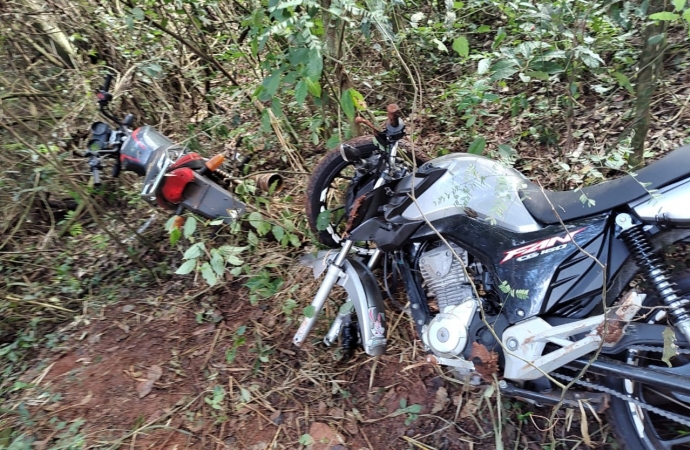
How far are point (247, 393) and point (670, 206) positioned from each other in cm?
205

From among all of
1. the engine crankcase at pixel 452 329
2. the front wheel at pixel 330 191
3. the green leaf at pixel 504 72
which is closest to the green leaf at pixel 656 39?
the green leaf at pixel 504 72

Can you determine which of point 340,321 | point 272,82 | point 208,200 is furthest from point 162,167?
point 340,321

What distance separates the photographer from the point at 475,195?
6.68 ft

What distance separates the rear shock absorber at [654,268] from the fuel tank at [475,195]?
12.0 inches

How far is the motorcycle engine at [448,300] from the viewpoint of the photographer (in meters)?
2.04

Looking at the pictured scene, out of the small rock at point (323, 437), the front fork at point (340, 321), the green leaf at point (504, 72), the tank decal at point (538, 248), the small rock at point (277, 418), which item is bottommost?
the small rock at point (277, 418)

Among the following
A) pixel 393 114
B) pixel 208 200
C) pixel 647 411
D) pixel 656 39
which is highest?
pixel 656 39

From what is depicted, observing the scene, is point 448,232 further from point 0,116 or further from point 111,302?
point 0,116

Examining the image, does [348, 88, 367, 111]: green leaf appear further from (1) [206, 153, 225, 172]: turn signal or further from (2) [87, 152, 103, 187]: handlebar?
(2) [87, 152, 103, 187]: handlebar

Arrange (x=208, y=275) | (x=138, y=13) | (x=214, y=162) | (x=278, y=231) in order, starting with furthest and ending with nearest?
1. (x=138, y=13)
2. (x=214, y=162)
3. (x=278, y=231)
4. (x=208, y=275)

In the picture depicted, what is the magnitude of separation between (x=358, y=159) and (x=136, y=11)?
1.97 metres

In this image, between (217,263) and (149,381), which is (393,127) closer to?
(217,263)

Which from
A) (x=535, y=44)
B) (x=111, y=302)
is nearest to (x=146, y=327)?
(x=111, y=302)

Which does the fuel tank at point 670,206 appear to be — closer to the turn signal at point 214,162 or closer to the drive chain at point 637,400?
the drive chain at point 637,400
